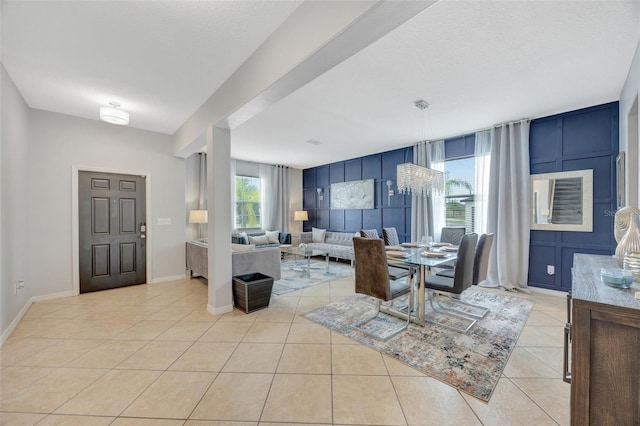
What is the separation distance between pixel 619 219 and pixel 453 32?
174cm

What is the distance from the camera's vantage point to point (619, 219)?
156 cm

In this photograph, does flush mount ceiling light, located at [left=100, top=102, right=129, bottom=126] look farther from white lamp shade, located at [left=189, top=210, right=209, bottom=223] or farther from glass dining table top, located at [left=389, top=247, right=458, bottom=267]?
glass dining table top, located at [left=389, top=247, right=458, bottom=267]

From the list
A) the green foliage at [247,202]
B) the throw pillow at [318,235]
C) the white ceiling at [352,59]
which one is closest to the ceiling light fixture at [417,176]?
the white ceiling at [352,59]

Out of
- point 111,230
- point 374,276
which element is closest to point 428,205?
point 374,276

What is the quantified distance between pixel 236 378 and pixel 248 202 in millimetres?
5487

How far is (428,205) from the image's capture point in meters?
5.09

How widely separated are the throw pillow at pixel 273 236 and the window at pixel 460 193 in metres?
4.10

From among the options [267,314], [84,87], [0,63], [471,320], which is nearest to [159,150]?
[84,87]

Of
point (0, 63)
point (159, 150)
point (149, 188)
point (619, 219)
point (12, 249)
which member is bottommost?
point (12, 249)

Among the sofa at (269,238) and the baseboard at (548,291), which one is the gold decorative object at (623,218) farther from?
the sofa at (269,238)

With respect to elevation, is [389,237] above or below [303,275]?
above

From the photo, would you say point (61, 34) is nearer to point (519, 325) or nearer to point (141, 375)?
point (141, 375)

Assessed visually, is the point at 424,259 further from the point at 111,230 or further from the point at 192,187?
the point at 192,187

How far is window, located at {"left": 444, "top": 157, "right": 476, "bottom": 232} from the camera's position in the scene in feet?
15.3
